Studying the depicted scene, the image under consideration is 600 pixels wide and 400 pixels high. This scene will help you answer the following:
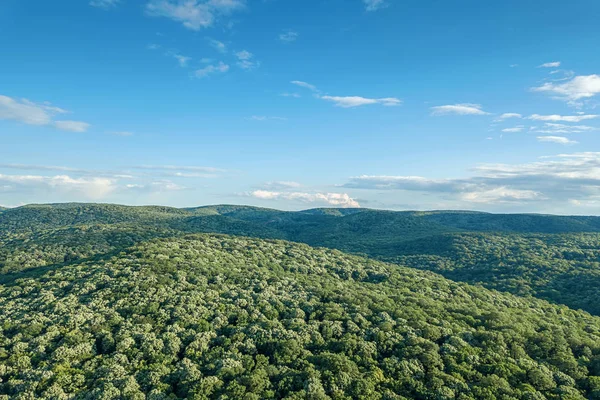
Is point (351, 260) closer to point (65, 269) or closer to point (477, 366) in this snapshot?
point (477, 366)

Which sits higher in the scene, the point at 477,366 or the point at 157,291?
the point at 157,291

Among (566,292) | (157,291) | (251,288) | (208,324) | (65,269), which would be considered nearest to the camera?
(208,324)

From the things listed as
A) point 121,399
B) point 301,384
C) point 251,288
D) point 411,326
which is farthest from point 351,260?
point 121,399

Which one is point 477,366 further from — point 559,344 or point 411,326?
point 559,344

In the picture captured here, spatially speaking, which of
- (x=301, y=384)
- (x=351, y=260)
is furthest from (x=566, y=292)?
(x=301, y=384)

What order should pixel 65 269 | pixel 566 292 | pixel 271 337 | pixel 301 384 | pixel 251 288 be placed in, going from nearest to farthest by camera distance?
pixel 301 384 → pixel 271 337 → pixel 251 288 → pixel 65 269 → pixel 566 292

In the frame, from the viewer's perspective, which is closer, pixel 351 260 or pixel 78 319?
pixel 78 319
